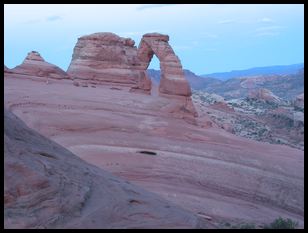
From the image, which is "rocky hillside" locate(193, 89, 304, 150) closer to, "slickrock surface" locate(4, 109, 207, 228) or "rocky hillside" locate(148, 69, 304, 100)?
"slickrock surface" locate(4, 109, 207, 228)

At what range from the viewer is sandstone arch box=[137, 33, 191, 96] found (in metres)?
29.1

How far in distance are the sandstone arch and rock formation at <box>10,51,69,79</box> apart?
5397 millimetres

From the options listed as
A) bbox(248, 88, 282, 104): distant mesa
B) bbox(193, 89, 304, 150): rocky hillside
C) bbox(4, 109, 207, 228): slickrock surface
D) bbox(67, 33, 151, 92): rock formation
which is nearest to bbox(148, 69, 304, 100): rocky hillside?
bbox(248, 88, 282, 104): distant mesa

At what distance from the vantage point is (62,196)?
7.54 meters

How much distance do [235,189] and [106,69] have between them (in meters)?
23.5

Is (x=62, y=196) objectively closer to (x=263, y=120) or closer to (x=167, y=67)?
(x=167, y=67)

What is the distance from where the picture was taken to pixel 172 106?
26.6 metres

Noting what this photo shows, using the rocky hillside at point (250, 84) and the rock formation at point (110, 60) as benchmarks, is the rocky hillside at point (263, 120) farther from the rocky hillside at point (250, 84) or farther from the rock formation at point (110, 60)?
the rocky hillside at point (250, 84)

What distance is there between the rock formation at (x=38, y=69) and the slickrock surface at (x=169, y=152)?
5416 millimetres

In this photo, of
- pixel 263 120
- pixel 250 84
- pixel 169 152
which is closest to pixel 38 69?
pixel 169 152

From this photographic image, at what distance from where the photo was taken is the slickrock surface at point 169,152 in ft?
50.9

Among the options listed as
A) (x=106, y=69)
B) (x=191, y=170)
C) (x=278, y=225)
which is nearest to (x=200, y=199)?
(x=191, y=170)

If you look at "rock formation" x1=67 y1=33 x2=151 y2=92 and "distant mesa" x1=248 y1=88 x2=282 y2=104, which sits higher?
"rock formation" x1=67 y1=33 x2=151 y2=92

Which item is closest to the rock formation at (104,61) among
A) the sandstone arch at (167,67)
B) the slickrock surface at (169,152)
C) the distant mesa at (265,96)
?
the sandstone arch at (167,67)
